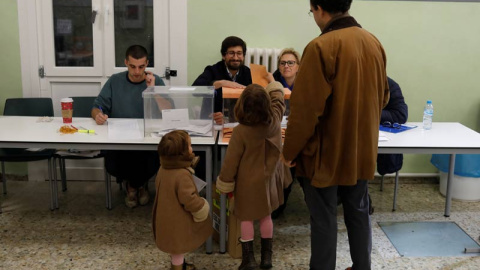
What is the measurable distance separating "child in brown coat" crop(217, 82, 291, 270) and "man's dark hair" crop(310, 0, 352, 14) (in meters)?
0.55

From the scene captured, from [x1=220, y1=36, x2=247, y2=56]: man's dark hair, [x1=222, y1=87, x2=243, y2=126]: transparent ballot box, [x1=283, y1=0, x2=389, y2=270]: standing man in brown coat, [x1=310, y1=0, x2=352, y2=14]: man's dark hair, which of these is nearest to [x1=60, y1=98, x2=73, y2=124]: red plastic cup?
[x1=222, y1=87, x2=243, y2=126]: transparent ballot box

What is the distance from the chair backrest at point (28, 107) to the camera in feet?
12.8

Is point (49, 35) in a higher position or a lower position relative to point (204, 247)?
higher

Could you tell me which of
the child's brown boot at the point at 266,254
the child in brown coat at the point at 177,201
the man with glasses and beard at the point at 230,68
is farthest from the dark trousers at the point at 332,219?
the man with glasses and beard at the point at 230,68

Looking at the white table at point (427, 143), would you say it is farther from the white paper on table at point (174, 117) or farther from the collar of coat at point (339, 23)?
the collar of coat at point (339, 23)

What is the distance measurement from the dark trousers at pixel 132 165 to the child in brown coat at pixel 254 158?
47.9 inches

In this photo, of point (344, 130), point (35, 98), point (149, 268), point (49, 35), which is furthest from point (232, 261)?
point (49, 35)

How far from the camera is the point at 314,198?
234 cm

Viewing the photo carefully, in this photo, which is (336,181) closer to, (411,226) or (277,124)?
(277,124)

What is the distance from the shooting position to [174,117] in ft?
10.1

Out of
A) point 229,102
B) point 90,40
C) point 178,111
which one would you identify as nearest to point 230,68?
point 229,102

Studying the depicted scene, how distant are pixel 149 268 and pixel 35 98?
189 cm

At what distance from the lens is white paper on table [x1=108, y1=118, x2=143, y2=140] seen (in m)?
3.02

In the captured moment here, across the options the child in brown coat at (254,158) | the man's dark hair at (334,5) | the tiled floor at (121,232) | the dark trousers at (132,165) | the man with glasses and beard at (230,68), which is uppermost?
the man's dark hair at (334,5)
